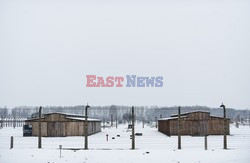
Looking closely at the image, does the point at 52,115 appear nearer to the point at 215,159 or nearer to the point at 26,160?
the point at 26,160

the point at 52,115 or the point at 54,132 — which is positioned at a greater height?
the point at 52,115

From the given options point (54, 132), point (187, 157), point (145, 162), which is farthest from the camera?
point (54, 132)

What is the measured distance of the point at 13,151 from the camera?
2153 centimetres

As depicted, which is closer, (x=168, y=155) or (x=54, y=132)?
(x=168, y=155)

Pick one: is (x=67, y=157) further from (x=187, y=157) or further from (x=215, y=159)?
(x=215, y=159)

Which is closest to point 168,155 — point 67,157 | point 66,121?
point 67,157

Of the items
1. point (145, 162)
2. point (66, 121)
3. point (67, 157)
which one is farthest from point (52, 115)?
point (145, 162)

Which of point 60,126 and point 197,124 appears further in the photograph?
point 197,124

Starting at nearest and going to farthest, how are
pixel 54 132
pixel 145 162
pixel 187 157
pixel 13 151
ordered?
pixel 145 162, pixel 187 157, pixel 13 151, pixel 54 132

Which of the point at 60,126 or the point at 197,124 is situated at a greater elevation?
the point at 197,124

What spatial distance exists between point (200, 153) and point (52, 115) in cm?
2923

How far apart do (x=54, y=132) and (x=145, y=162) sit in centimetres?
2847

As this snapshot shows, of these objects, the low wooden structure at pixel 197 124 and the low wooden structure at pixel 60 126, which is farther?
the low wooden structure at pixel 197 124

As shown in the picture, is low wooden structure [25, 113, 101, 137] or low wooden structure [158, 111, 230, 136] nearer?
low wooden structure [25, 113, 101, 137]
